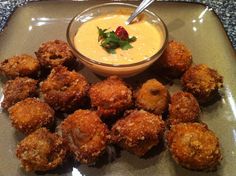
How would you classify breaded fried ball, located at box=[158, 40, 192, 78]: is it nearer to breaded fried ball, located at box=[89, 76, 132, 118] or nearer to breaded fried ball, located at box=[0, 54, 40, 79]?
breaded fried ball, located at box=[89, 76, 132, 118]

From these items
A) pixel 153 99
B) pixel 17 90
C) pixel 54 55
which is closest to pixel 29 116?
pixel 17 90

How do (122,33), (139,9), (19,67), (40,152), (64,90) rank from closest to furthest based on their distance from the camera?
(40,152)
(64,90)
(19,67)
(122,33)
(139,9)

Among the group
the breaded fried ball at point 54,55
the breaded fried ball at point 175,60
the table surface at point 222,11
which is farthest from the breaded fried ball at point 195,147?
the table surface at point 222,11

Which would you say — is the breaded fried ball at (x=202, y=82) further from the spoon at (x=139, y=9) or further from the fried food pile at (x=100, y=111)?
the spoon at (x=139, y=9)

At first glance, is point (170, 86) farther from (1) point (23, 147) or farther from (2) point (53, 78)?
(1) point (23, 147)

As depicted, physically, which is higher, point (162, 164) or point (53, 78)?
point (53, 78)

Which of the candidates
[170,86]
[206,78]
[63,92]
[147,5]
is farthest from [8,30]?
[206,78]

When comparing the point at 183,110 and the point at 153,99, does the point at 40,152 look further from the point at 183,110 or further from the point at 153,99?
the point at 183,110
